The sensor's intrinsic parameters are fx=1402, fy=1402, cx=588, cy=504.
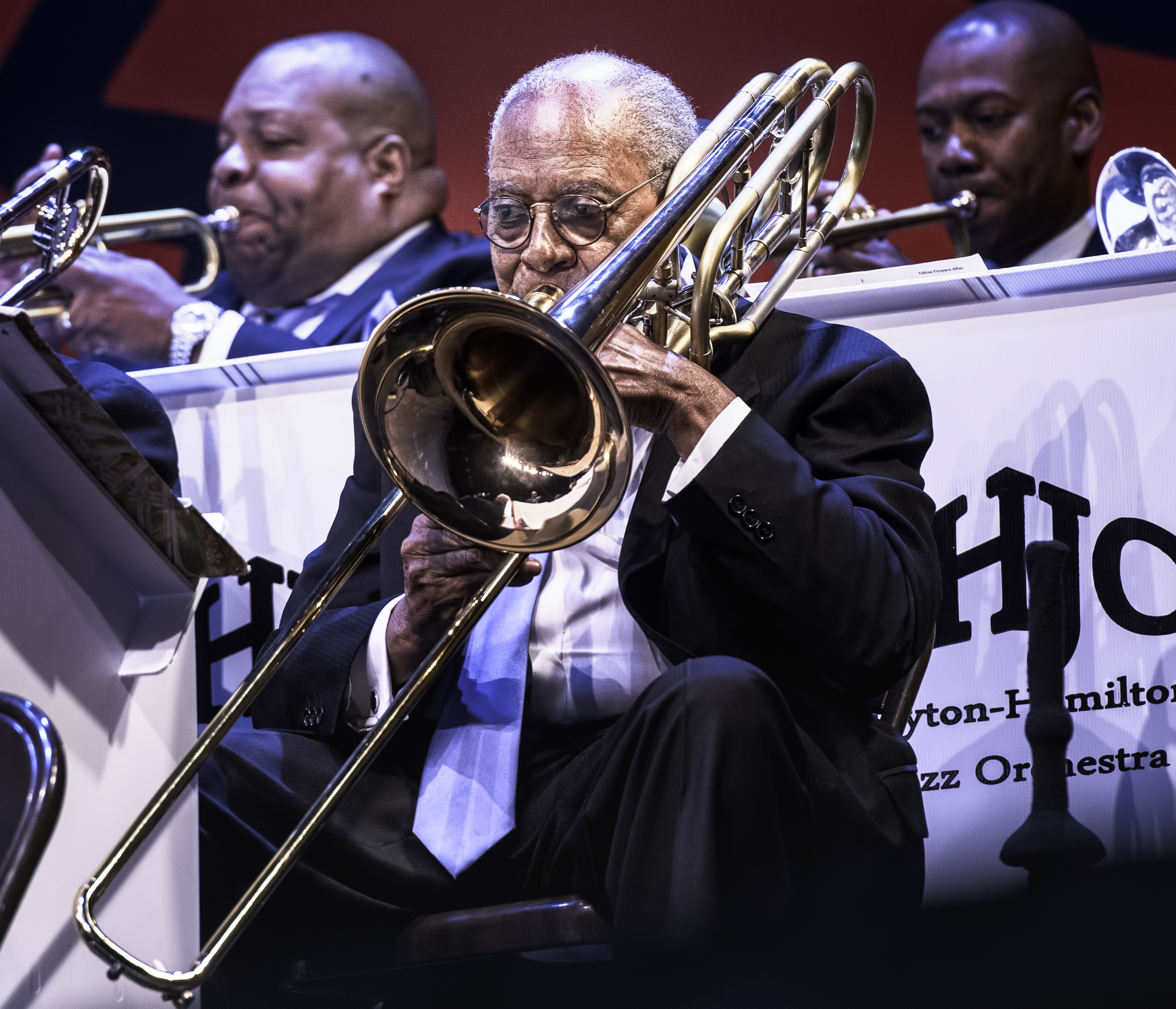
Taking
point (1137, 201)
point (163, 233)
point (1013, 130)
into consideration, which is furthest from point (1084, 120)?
point (163, 233)

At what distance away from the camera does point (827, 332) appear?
6.24 ft

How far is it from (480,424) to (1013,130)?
8.37ft

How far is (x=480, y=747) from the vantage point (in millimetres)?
1751

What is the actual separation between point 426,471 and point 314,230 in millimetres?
2851

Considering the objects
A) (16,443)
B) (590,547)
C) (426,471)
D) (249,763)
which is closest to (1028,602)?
(590,547)

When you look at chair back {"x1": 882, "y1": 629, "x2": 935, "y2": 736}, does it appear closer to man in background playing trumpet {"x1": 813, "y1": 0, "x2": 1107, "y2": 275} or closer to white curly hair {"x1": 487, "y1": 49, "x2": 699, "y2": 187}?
white curly hair {"x1": 487, "y1": 49, "x2": 699, "y2": 187}

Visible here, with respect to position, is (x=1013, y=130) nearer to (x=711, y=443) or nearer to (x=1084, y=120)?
(x=1084, y=120)

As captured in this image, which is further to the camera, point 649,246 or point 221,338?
point 221,338

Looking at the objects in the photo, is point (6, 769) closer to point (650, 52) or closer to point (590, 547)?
point (590, 547)

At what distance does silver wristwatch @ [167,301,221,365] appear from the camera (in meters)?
3.45

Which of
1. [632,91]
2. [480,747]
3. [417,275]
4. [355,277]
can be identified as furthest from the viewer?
[355,277]

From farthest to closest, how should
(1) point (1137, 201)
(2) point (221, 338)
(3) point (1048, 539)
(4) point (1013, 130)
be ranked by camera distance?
(4) point (1013, 130) < (2) point (221, 338) < (1) point (1137, 201) < (3) point (1048, 539)

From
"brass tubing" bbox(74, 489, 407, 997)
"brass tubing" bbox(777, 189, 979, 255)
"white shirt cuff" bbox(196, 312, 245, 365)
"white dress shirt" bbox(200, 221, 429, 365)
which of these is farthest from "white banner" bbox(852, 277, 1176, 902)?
"white dress shirt" bbox(200, 221, 429, 365)

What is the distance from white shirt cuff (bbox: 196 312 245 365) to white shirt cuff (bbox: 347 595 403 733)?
1672 mm
